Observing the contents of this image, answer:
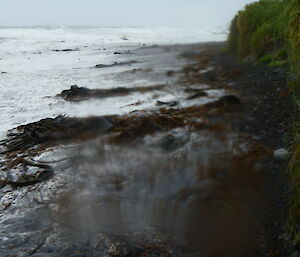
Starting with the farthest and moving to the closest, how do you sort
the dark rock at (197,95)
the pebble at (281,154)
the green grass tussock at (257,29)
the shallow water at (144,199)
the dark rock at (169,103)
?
the green grass tussock at (257,29) < the dark rock at (197,95) < the dark rock at (169,103) < the pebble at (281,154) < the shallow water at (144,199)

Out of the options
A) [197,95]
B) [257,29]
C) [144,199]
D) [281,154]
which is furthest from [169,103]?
[257,29]

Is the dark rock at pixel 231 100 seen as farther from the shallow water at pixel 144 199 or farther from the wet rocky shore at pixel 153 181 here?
the shallow water at pixel 144 199

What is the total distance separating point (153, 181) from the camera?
402cm

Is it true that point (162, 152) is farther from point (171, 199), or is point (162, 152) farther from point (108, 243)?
point (108, 243)

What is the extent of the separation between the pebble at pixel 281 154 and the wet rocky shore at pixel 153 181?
0.05m

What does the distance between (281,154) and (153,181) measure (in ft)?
5.31

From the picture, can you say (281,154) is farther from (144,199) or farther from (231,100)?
(231,100)

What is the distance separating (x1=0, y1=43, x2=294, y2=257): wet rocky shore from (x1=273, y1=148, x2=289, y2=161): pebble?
0.05 metres

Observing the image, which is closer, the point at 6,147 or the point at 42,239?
the point at 42,239

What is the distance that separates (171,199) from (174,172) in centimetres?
64

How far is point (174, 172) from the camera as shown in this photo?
13.8 feet

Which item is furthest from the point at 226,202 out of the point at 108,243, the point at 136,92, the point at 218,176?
the point at 136,92

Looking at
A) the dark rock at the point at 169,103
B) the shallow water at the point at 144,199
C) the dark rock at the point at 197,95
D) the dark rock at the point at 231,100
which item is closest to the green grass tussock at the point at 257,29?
the dark rock at the point at 197,95

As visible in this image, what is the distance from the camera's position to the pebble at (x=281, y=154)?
407cm
